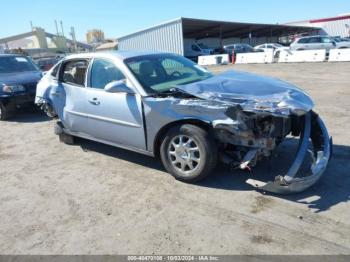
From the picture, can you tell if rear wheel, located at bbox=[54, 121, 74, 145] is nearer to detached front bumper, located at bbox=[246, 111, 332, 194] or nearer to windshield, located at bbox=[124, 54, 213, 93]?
windshield, located at bbox=[124, 54, 213, 93]

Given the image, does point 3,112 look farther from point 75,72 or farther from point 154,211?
point 154,211

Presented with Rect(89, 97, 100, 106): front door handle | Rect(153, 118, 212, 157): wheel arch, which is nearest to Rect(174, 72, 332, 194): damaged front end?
Rect(153, 118, 212, 157): wheel arch

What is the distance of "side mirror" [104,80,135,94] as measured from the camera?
4187 mm

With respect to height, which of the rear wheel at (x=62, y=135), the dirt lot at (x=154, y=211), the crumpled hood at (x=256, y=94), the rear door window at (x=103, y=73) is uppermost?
the rear door window at (x=103, y=73)

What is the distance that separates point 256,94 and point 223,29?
134 ft

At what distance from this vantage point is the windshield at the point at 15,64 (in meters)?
9.33

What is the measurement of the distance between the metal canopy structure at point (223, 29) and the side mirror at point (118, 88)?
26.6m

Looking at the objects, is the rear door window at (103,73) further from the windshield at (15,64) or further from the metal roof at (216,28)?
the metal roof at (216,28)

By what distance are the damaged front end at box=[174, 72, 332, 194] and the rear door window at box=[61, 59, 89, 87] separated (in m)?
1.91

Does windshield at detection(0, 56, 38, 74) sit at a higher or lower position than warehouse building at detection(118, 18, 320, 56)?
lower

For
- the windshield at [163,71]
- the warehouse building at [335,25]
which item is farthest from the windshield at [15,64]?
the warehouse building at [335,25]

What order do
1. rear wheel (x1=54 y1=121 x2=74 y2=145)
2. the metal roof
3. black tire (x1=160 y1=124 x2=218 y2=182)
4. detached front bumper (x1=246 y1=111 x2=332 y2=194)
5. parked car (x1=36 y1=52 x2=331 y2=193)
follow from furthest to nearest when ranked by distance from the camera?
the metal roof
rear wheel (x1=54 y1=121 x2=74 y2=145)
black tire (x1=160 y1=124 x2=218 y2=182)
parked car (x1=36 y1=52 x2=331 y2=193)
detached front bumper (x1=246 y1=111 x2=332 y2=194)

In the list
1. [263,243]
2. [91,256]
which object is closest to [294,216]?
[263,243]

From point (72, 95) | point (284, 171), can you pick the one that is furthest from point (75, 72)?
point (284, 171)
